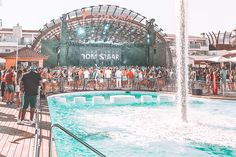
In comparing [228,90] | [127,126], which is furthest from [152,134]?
[228,90]

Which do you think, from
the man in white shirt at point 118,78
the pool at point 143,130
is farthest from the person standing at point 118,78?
the pool at point 143,130

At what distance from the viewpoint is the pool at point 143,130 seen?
8.70 meters

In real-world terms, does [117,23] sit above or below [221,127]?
above

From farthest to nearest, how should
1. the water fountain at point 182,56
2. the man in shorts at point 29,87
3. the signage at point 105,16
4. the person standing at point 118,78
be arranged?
the signage at point 105,16 < the person standing at point 118,78 < the water fountain at point 182,56 < the man in shorts at point 29,87

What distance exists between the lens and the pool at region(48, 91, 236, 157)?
8.70 metres

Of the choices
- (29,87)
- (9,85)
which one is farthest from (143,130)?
(9,85)

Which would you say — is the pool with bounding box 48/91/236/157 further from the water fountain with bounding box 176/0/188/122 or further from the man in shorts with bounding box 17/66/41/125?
the man in shorts with bounding box 17/66/41/125

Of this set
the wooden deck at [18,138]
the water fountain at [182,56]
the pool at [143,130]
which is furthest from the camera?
the water fountain at [182,56]

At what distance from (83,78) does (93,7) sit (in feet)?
38.9

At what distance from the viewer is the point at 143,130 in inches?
440

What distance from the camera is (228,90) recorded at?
23438 millimetres

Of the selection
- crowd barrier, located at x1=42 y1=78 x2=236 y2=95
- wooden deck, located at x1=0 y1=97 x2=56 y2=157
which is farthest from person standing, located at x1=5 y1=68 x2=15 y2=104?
crowd barrier, located at x1=42 y1=78 x2=236 y2=95

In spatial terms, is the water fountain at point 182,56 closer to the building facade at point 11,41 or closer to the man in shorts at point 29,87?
the man in shorts at point 29,87

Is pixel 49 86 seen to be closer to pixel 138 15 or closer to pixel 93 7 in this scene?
pixel 93 7
